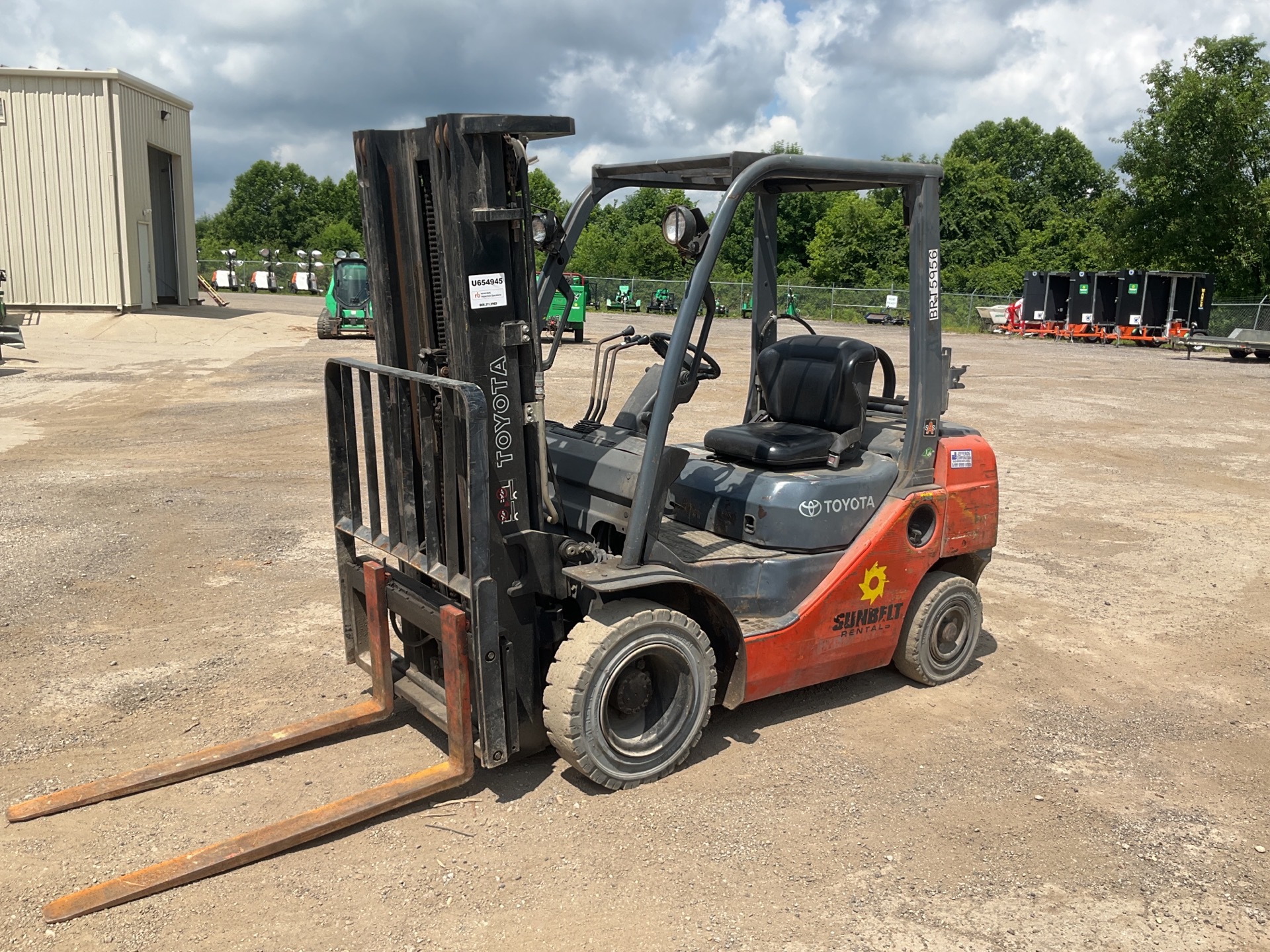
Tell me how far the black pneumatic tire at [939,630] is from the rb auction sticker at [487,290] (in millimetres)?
2732

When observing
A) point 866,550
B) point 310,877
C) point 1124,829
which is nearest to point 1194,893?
point 1124,829

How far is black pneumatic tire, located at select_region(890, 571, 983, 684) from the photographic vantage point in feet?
17.9

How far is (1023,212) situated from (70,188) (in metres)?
56.1

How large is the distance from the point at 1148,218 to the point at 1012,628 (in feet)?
133

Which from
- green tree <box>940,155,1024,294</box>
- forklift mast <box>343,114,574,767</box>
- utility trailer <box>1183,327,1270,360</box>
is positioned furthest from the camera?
green tree <box>940,155,1024,294</box>

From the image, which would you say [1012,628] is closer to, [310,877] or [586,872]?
[586,872]

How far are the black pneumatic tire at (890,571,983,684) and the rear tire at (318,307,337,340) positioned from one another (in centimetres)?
2361

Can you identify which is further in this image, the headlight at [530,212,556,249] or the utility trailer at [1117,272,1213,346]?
the utility trailer at [1117,272,1213,346]

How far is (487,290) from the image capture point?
401cm

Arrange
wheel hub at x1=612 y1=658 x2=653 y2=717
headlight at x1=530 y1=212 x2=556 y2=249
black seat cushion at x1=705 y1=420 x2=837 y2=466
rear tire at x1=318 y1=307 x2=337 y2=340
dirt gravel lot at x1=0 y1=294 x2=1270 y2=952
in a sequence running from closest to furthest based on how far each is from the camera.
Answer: dirt gravel lot at x1=0 y1=294 x2=1270 y2=952
wheel hub at x1=612 y1=658 x2=653 y2=717
headlight at x1=530 y1=212 x2=556 y2=249
black seat cushion at x1=705 y1=420 x2=837 y2=466
rear tire at x1=318 y1=307 x2=337 y2=340

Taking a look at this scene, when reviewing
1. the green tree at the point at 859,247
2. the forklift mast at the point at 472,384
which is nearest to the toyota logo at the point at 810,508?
the forklift mast at the point at 472,384

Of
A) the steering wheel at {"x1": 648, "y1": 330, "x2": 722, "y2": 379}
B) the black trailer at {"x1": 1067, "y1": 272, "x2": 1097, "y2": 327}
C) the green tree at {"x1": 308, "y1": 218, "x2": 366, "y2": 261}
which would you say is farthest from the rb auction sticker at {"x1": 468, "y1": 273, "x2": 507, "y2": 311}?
the green tree at {"x1": 308, "y1": 218, "x2": 366, "y2": 261}

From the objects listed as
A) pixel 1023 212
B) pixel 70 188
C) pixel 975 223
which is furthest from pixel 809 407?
pixel 1023 212

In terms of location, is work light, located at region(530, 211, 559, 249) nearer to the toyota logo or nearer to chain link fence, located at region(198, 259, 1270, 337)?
the toyota logo
